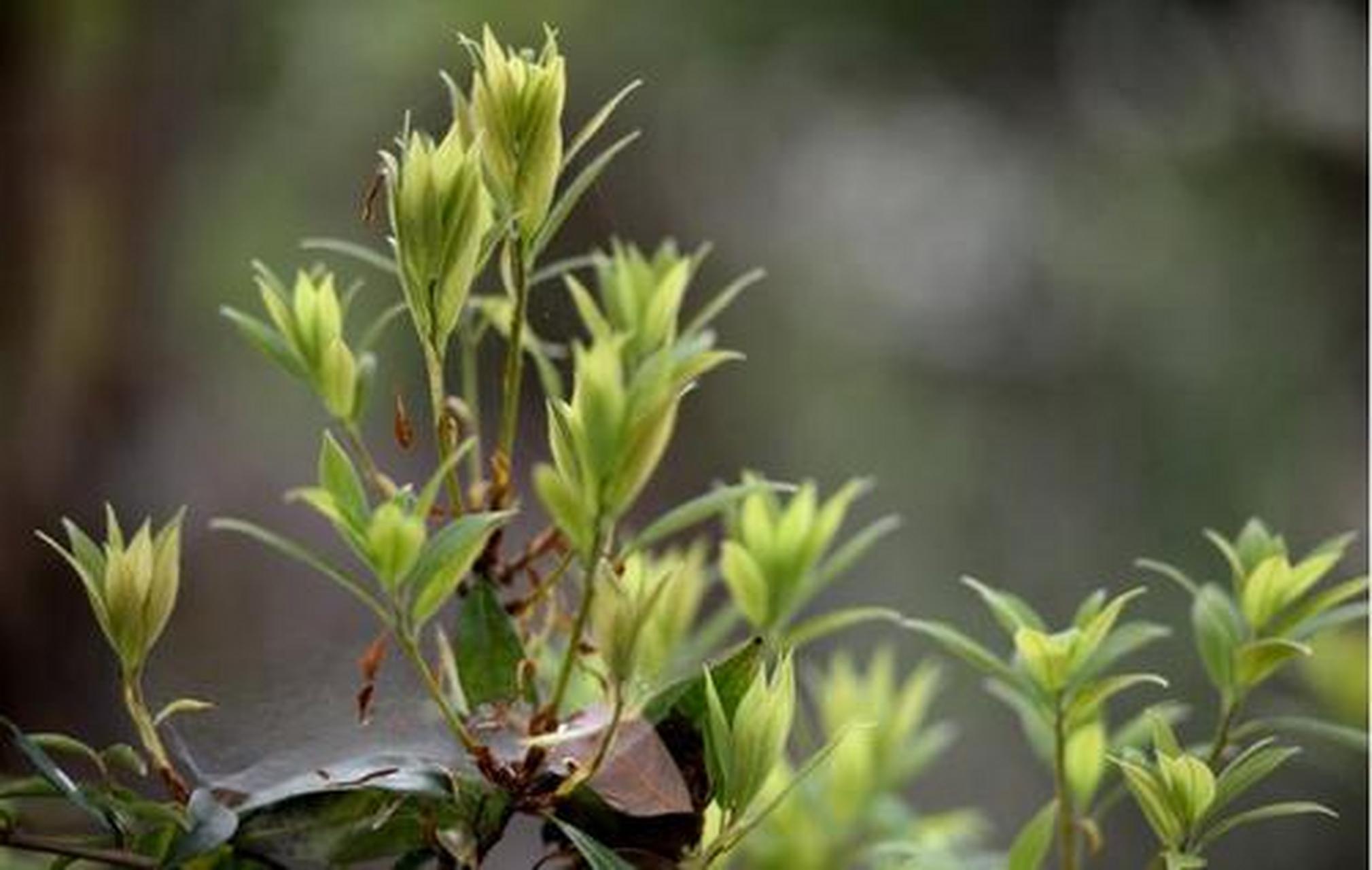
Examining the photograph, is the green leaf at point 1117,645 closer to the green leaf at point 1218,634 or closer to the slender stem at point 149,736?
the green leaf at point 1218,634

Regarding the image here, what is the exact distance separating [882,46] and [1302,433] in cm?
56

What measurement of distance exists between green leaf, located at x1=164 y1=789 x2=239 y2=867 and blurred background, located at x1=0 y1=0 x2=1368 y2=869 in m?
1.18

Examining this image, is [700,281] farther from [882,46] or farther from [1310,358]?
[1310,358]

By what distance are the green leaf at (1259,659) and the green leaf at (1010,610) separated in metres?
0.05

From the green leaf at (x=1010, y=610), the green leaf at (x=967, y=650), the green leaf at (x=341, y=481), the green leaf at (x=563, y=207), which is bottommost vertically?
the green leaf at (x=967, y=650)

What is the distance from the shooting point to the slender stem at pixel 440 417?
1.33 ft

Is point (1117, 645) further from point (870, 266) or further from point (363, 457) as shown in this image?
point (870, 266)

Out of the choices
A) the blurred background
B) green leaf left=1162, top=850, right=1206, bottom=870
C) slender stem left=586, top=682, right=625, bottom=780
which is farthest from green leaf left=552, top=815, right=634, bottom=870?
the blurred background

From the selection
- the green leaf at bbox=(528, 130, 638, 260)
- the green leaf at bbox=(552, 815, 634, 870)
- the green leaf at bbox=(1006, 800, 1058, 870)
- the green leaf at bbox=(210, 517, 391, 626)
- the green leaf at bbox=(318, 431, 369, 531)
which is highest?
the green leaf at bbox=(528, 130, 638, 260)

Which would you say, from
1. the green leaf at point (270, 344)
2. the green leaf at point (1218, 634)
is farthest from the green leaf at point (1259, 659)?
the green leaf at point (270, 344)

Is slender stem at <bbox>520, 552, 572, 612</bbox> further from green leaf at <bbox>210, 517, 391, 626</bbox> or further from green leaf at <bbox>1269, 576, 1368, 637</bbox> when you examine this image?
green leaf at <bbox>1269, 576, 1368, 637</bbox>

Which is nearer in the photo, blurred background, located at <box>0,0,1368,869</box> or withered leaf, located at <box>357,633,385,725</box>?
withered leaf, located at <box>357,633,385,725</box>

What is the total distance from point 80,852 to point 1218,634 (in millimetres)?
258

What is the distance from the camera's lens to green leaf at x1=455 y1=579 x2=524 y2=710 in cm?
42
